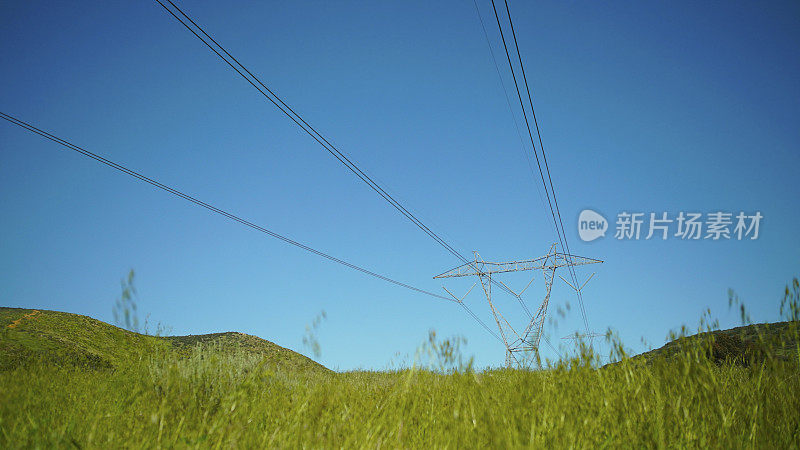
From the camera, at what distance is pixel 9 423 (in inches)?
104

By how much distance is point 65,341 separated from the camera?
7289 millimetres

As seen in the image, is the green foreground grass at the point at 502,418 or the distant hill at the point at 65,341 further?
the distant hill at the point at 65,341

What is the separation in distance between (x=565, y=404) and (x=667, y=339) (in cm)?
81

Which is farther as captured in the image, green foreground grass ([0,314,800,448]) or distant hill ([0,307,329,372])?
distant hill ([0,307,329,372])

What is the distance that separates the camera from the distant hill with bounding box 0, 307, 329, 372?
6.42 metres

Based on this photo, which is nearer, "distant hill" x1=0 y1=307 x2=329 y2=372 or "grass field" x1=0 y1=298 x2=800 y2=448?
"grass field" x1=0 y1=298 x2=800 y2=448

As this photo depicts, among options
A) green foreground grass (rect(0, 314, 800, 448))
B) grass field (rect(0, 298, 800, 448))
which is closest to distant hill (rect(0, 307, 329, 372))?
grass field (rect(0, 298, 800, 448))

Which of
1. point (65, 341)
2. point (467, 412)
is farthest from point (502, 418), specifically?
point (65, 341)

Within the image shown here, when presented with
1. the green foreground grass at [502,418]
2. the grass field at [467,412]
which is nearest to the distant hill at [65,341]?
the grass field at [467,412]

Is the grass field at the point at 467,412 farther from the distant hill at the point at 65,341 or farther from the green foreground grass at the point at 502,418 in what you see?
the distant hill at the point at 65,341

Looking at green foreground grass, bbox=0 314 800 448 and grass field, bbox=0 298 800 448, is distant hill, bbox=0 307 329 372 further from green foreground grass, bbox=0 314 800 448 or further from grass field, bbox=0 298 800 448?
green foreground grass, bbox=0 314 800 448

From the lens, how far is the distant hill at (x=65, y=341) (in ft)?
21.1

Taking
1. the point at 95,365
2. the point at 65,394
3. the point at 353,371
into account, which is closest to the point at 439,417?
the point at 65,394

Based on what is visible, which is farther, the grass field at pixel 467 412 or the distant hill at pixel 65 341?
the distant hill at pixel 65 341
